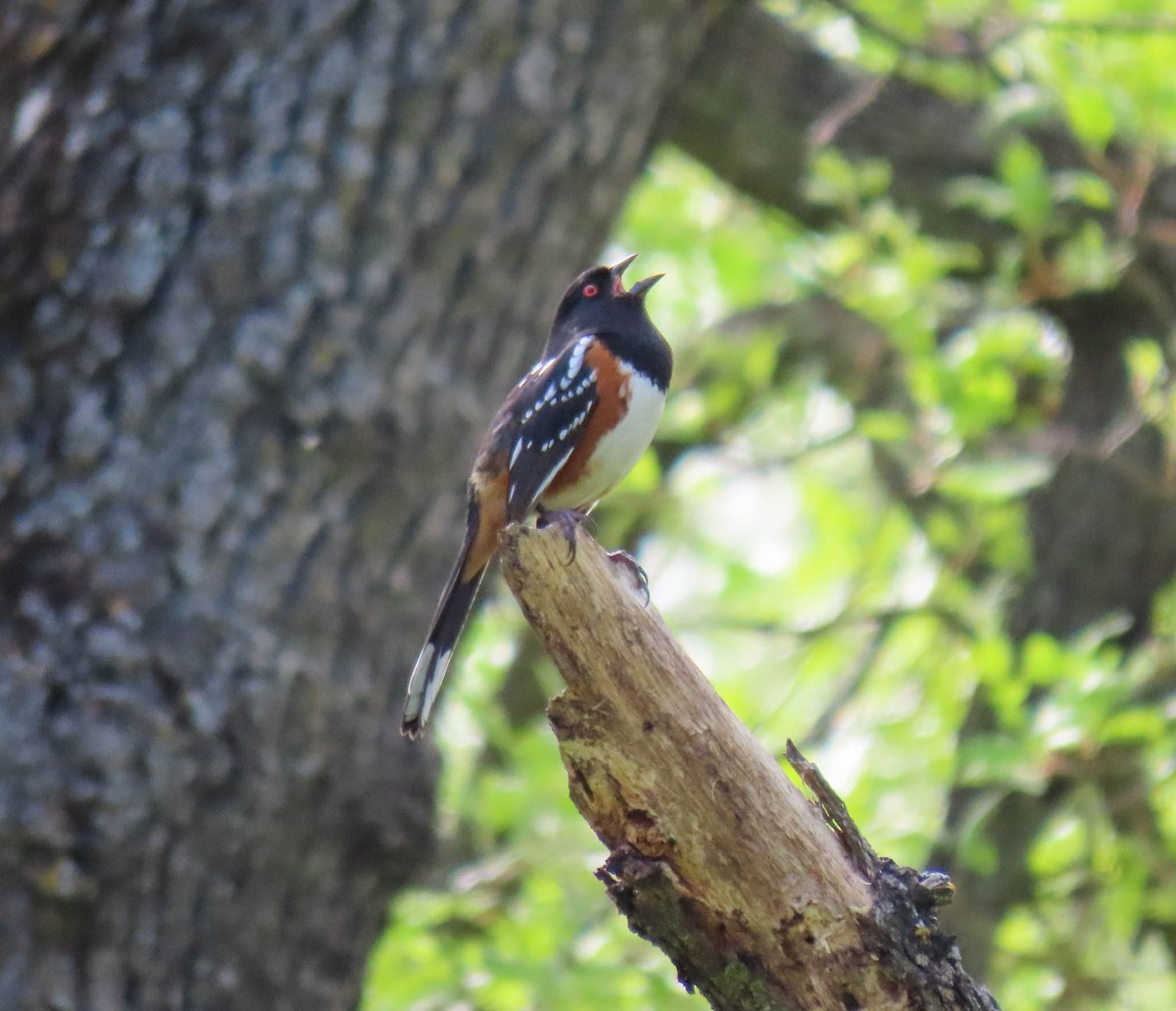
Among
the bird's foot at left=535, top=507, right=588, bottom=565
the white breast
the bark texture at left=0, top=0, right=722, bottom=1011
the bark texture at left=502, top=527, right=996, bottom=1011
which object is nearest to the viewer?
the bark texture at left=502, top=527, right=996, bottom=1011

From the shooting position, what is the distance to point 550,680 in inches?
219

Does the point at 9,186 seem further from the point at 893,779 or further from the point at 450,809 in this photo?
the point at 893,779

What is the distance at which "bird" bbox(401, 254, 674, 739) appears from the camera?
11.0 ft

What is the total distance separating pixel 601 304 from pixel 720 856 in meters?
2.02

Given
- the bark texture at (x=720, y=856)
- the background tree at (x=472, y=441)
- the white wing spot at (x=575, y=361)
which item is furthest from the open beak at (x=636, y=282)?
the bark texture at (x=720, y=856)

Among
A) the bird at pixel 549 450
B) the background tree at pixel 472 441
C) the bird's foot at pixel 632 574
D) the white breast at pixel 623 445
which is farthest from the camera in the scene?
the white breast at pixel 623 445

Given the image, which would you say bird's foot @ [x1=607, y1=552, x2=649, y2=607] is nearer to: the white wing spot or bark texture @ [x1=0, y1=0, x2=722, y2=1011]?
the white wing spot

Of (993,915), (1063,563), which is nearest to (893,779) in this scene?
(993,915)

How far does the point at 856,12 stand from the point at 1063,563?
2.18 metres

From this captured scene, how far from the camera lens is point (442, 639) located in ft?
11.3

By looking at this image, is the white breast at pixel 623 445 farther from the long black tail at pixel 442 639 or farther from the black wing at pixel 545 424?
the long black tail at pixel 442 639

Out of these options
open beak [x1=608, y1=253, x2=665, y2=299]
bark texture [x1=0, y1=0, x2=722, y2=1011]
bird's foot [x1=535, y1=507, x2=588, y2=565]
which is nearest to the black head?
open beak [x1=608, y1=253, x2=665, y2=299]

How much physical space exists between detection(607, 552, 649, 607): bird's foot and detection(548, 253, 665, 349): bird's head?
36.2 inches

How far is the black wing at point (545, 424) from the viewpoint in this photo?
3322 mm
